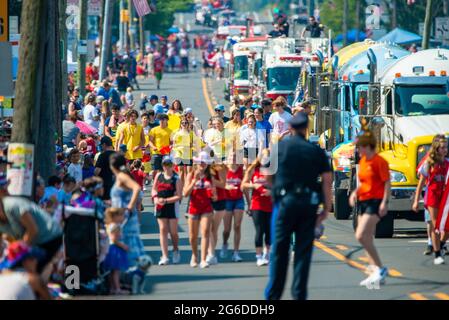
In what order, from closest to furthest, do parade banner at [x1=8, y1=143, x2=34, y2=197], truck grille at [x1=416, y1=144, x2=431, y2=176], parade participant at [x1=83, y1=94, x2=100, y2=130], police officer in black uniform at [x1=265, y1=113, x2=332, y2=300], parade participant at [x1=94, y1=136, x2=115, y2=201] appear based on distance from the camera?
police officer in black uniform at [x1=265, y1=113, x2=332, y2=300] → parade banner at [x1=8, y1=143, x2=34, y2=197] → truck grille at [x1=416, y1=144, x2=431, y2=176] → parade participant at [x1=94, y1=136, x2=115, y2=201] → parade participant at [x1=83, y1=94, x2=100, y2=130]

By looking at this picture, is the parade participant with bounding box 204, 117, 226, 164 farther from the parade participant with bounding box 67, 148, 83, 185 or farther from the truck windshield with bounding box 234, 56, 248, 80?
the truck windshield with bounding box 234, 56, 248, 80

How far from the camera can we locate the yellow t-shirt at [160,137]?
30812 mm

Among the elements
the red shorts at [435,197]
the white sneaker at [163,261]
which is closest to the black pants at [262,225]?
the white sneaker at [163,261]

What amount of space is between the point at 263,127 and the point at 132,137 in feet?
10.4

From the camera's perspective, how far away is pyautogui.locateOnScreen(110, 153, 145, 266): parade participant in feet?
60.1

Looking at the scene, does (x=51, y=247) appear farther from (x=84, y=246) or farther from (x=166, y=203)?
(x=166, y=203)

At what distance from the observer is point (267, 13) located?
16700cm

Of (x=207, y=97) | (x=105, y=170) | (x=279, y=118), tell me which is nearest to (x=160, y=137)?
(x=279, y=118)

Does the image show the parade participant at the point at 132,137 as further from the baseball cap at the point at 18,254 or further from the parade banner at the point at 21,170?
the baseball cap at the point at 18,254

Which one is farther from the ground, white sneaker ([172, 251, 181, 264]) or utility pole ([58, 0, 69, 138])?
utility pole ([58, 0, 69, 138])

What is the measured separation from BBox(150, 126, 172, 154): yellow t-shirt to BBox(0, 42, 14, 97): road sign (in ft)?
26.7

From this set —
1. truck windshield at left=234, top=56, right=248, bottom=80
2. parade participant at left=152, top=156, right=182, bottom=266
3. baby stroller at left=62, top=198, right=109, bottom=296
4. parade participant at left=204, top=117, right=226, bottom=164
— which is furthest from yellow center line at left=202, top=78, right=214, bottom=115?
baby stroller at left=62, top=198, right=109, bottom=296

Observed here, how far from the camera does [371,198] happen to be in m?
18.6
